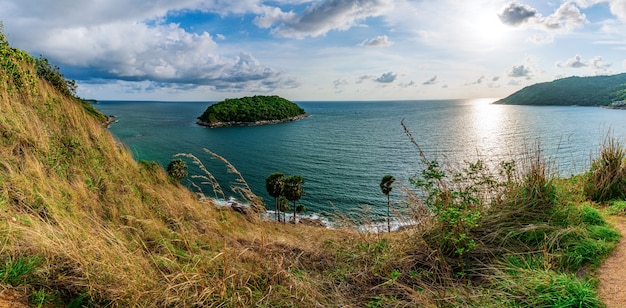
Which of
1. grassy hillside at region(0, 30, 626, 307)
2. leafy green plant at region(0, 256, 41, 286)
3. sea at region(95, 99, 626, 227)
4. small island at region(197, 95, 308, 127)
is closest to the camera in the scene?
leafy green plant at region(0, 256, 41, 286)

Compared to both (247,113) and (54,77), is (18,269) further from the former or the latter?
(247,113)

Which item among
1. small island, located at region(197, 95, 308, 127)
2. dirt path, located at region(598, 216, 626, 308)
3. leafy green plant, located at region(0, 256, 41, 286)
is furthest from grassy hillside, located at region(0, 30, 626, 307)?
small island, located at region(197, 95, 308, 127)

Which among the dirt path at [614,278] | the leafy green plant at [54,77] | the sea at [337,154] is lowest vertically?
the sea at [337,154]

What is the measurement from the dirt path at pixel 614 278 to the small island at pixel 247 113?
12861 cm

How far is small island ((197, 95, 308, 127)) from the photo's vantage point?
131875 millimetres

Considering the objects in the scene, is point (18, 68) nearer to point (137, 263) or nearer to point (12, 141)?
point (12, 141)

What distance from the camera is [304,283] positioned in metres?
4.01

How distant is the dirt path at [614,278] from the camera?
11.7ft

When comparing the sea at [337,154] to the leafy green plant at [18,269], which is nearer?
the leafy green plant at [18,269]

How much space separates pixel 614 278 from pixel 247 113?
140075 millimetres

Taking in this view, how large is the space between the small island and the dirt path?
422 ft

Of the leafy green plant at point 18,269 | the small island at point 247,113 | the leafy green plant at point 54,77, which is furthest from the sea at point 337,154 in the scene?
the small island at point 247,113

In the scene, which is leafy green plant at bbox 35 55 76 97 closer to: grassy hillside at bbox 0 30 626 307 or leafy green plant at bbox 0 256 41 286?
grassy hillside at bbox 0 30 626 307

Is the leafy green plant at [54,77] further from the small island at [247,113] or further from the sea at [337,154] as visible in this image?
the small island at [247,113]
